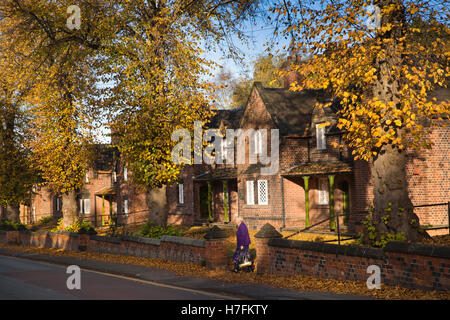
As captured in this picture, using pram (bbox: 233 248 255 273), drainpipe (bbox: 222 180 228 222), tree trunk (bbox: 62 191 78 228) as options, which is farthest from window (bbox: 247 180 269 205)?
pram (bbox: 233 248 255 273)

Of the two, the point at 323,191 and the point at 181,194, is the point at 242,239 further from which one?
the point at 181,194

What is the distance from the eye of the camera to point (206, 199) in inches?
1543

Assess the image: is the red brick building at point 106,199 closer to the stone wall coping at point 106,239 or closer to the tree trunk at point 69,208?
the tree trunk at point 69,208

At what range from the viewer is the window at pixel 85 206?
5572cm

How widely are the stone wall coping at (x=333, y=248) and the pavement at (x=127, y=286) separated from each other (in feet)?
4.06

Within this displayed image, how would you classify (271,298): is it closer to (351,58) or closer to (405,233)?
(405,233)

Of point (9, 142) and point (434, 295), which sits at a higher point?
point (9, 142)

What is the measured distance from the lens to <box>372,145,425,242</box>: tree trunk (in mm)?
12750

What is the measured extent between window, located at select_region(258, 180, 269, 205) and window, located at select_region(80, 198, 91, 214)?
29947 millimetres

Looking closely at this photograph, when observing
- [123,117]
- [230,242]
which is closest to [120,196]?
[230,242]

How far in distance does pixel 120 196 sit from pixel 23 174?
15459mm

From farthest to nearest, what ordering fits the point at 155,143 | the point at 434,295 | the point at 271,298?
the point at 155,143, the point at 271,298, the point at 434,295

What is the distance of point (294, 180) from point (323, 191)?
1.92m

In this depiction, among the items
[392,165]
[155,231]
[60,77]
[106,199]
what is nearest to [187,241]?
[155,231]
